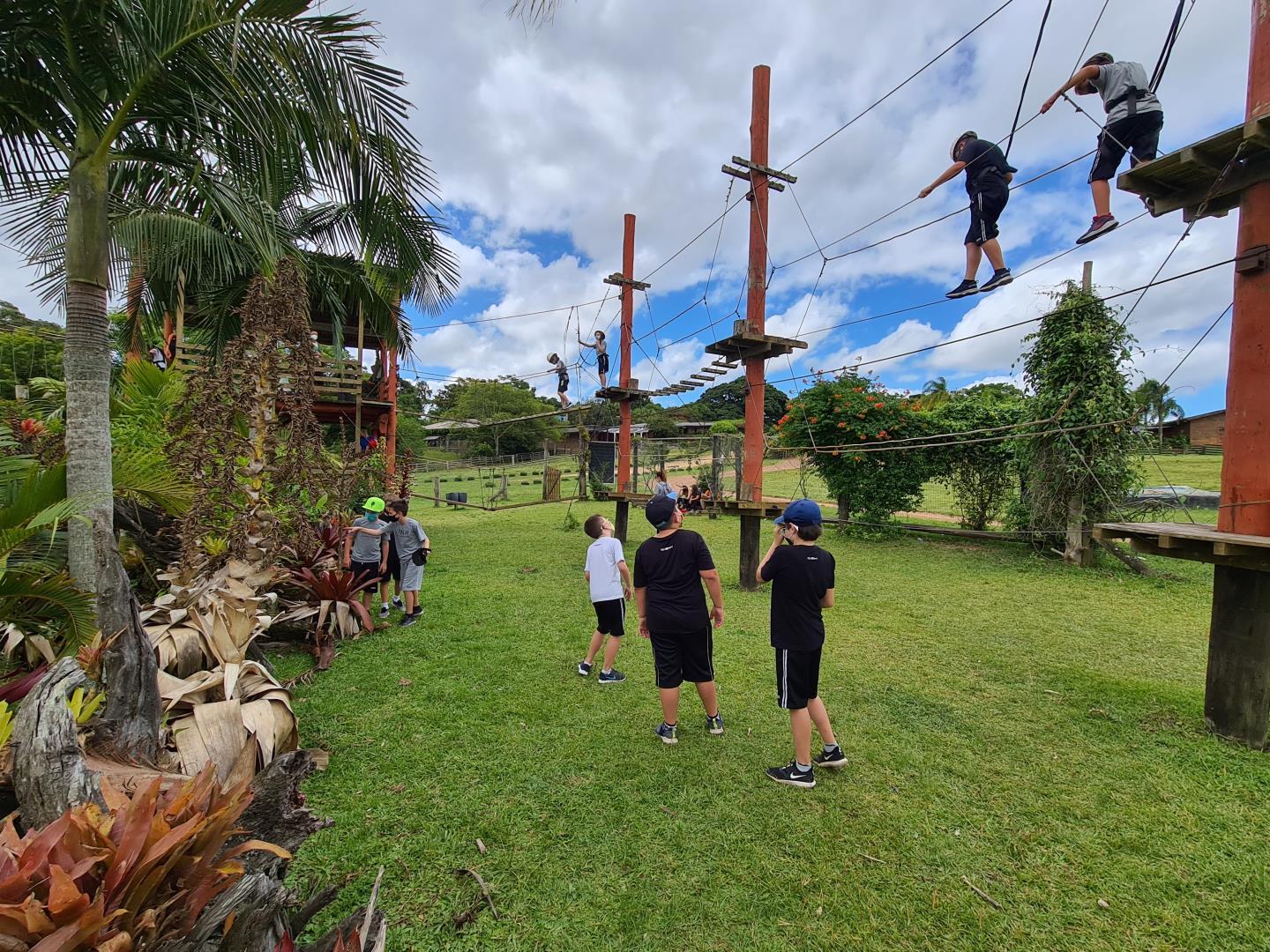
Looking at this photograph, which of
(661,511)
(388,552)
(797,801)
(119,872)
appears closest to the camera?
(119,872)

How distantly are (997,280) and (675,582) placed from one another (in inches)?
153

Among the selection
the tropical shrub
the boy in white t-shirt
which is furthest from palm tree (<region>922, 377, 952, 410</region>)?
the boy in white t-shirt

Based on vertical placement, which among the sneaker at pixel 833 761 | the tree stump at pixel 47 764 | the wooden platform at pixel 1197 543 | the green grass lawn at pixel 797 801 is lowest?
the green grass lawn at pixel 797 801

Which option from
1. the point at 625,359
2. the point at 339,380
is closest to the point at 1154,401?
the point at 625,359

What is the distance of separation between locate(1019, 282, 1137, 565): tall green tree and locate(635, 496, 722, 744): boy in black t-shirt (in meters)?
8.32

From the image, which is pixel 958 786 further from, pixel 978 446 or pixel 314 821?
pixel 978 446

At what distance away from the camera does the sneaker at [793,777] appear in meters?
3.21

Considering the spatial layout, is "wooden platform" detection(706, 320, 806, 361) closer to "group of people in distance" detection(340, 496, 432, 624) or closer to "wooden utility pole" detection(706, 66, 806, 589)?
"wooden utility pole" detection(706, 66, 806, 589)

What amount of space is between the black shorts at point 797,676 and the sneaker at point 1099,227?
3.65 metres

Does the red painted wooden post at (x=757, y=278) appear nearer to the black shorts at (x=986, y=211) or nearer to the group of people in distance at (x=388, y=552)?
the black shorts at (x=986, y=211)

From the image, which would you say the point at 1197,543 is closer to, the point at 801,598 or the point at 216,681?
the point at 801,598

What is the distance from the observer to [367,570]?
6340 mm

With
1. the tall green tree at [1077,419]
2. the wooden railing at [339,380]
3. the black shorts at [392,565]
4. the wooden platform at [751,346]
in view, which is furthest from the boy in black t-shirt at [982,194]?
the wooden railing at [339,380]

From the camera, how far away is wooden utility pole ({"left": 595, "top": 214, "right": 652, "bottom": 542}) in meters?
11.5
